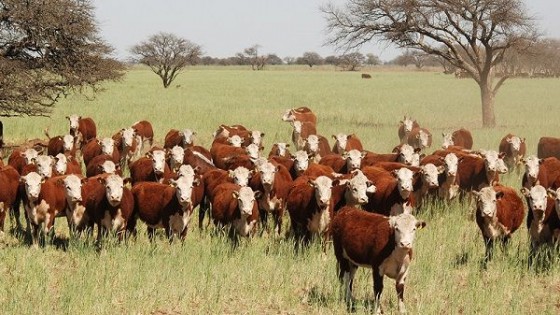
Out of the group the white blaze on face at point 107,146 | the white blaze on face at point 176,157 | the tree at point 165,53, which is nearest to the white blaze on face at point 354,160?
the white blaze on face at point 176,157

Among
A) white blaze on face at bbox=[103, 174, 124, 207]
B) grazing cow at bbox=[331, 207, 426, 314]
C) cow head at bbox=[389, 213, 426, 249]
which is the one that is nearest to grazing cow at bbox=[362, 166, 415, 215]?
grazing cow at bbox=[331, 207, 426, 314]

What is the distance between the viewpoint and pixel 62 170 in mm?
12234

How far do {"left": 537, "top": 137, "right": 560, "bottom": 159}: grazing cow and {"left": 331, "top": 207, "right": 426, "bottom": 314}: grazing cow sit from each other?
33.0ft

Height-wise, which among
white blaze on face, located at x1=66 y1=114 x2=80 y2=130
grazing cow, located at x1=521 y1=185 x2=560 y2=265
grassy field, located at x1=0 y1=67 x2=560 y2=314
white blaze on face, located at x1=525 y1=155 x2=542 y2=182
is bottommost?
grassy field, located at x1=0 y1=67 x2=560 y2=314

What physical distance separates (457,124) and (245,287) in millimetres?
23236

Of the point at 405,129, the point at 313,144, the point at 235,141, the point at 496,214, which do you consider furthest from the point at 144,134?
the point at 496,214

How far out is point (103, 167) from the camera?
1197 cm

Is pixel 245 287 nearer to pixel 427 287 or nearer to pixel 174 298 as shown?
pixel 174 298

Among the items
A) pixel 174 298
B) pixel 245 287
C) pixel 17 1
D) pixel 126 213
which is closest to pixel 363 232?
pixel 245 287

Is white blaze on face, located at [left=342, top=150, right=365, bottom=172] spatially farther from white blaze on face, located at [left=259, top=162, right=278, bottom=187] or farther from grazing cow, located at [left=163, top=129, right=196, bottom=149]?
grazing cow, located at [left=163, top=129, right=196, bottom=149]

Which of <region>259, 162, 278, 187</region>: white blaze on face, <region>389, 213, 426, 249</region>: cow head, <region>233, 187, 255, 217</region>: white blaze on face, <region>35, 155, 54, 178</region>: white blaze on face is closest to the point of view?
<region>389, 213, 426, 249</region>: cow head

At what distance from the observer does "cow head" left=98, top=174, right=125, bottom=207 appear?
9.55 meters

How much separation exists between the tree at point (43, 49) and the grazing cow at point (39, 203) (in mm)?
8092

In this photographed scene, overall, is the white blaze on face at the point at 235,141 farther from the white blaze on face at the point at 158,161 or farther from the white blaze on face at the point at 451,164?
the white blaze on face at the point at 451,164
